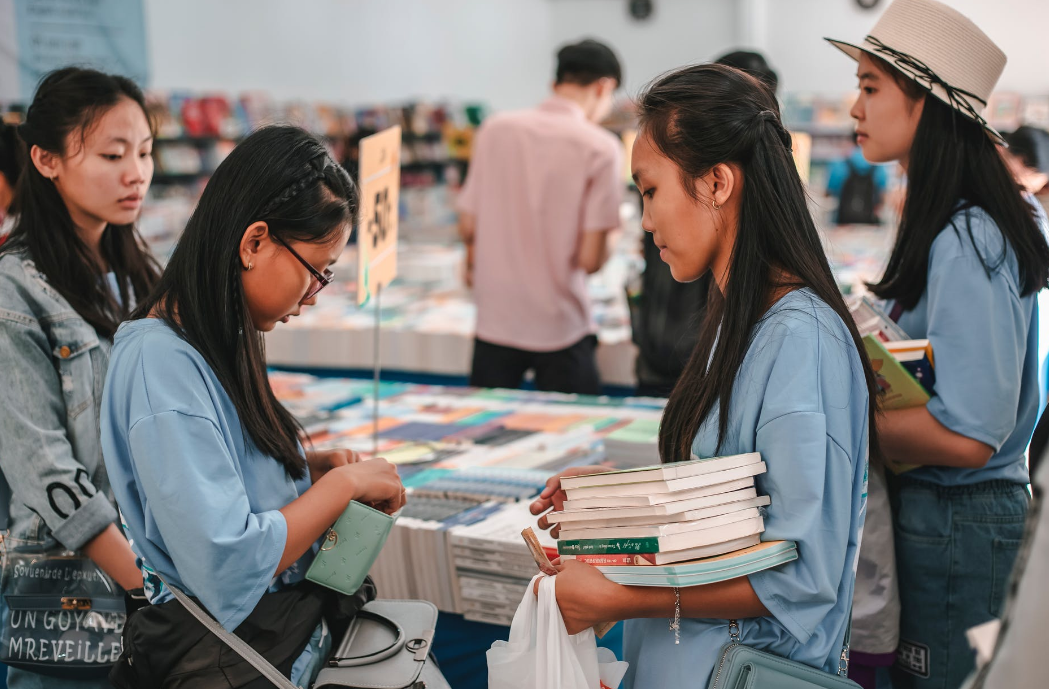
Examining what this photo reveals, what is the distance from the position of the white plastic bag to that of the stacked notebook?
0.40ft

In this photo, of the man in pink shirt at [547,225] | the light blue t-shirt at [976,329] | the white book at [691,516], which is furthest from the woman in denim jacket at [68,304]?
the man in pink shirt at [547,225]

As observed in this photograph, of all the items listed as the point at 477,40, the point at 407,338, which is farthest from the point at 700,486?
the point at 477,40

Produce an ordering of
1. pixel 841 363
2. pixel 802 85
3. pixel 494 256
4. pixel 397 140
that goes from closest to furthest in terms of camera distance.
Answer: pixel 841 363
pixel 397 140
pixel 494 256
pixel 802 85

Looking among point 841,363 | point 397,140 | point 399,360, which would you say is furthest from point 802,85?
point 841,363

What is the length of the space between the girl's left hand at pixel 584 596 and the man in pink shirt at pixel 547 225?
2.31 metres

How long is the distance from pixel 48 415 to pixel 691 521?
46.5 inches

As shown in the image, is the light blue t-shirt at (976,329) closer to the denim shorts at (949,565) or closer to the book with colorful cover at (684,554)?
the denim shorts at (949,565)

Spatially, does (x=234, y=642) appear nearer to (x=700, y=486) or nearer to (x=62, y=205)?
(x=700, y=486)

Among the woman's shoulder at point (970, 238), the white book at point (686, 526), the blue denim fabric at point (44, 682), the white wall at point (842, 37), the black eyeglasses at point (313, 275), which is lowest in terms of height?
the blue denim fabric at point (44, 682)

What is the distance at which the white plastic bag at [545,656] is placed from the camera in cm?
124

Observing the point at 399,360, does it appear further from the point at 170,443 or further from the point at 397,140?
the point at 170,443

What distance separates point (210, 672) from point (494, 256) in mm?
2524

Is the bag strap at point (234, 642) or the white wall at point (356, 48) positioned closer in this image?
the bag strap at point (234, 642)

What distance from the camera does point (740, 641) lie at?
122 centimetres
